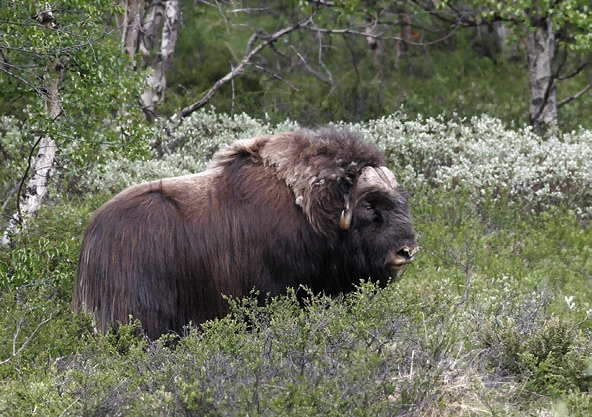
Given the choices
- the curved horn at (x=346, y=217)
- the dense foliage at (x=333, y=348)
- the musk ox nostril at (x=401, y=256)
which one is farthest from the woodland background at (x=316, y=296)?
the curved horn at (x=346, y=217)

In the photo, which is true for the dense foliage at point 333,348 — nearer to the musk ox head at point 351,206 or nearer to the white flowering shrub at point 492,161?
the musk ox head at point 351,206

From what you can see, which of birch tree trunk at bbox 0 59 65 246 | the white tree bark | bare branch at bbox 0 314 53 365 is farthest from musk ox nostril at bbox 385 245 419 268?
the white tree bark

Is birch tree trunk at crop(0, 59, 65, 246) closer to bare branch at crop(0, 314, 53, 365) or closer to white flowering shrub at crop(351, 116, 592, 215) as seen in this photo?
bare branch at crop(0, 314, 53, 365)

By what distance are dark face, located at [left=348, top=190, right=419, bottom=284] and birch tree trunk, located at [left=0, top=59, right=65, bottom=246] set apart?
94.1 inches

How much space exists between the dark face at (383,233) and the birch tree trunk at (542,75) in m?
6.07

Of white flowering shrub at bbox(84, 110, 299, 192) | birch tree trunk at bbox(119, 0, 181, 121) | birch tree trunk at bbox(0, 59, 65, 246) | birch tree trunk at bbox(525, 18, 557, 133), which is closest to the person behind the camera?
birch tree trunk at bbox(0, 59, 65, 246)

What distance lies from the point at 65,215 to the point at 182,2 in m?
6.83

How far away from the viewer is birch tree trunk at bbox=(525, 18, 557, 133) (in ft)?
36.4

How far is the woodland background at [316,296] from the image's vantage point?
166 inches

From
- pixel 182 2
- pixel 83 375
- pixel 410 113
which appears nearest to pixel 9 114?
pixel 182 2

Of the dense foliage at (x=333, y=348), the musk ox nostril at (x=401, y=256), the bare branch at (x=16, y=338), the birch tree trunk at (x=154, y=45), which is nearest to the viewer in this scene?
the dense foliage at (x=333, y=348)

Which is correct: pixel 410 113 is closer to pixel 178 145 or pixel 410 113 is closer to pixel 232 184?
pixel 178 145

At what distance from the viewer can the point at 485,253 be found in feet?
25.8

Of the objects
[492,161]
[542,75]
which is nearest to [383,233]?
[492,161]
